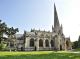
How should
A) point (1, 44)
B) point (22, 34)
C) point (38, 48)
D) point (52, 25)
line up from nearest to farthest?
point (1, 44) < point (38, 48) < point (22, 34) < point (52, 25)

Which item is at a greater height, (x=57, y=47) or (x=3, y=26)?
(x=3, y=26)

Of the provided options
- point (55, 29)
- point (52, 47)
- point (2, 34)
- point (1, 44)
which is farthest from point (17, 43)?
point (2, 34)

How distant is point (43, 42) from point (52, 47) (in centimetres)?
597

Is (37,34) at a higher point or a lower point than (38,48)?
higher

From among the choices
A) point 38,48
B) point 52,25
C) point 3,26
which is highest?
point 52,25

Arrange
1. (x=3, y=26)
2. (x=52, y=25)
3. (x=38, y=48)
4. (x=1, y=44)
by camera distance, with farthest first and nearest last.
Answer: (x=52, y=25)
(x=38, y=48)
(x=1, y=44)
(x=3, y=26)

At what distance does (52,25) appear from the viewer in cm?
12406

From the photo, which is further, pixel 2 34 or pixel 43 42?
pixel 43 42

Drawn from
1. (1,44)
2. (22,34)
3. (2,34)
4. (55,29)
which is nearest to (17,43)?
(22,34)

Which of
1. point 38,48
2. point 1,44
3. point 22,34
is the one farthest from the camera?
point 22,34

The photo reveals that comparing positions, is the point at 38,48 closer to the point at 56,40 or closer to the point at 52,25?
the point at 56,40

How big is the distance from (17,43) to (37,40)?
1170cm

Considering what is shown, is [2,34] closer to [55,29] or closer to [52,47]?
[52,47]

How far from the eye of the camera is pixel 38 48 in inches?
4048
